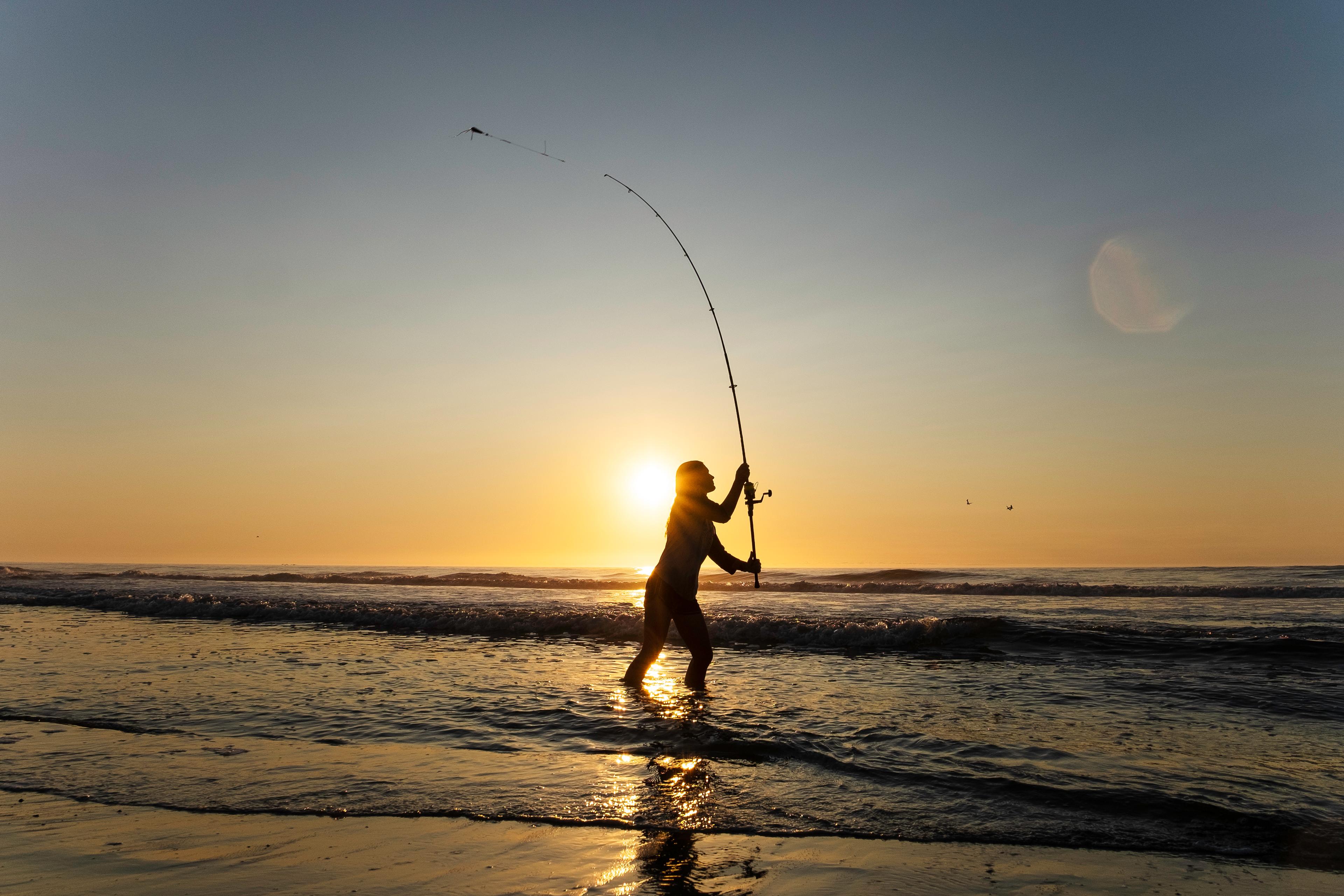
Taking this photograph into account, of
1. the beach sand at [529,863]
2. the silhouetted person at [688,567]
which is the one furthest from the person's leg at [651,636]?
the beach sand at [529,863]

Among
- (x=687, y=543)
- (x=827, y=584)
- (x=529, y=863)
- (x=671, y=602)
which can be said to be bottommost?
(x=827, y=584)

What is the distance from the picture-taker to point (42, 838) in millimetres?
3465

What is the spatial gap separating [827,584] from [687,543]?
23540 mm

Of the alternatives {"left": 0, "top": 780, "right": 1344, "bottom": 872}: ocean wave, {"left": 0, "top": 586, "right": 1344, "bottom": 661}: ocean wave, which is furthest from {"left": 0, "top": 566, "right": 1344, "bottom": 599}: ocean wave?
{"left": 0, "top": 780, "right": 1344, "bottom": 872}: ocean wave

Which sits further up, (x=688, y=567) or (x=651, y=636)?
(x=688, y=567)

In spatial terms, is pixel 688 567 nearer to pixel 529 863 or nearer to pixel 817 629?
pixel 529 863

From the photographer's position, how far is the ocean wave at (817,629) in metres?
10.1

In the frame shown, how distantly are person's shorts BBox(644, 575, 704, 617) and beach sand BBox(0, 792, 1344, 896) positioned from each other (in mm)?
3423

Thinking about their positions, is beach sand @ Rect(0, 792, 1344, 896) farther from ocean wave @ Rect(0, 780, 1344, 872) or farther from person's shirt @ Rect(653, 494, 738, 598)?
person's shirt @ Rect(653, 494, 738, 598)

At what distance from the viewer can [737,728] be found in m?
5.64

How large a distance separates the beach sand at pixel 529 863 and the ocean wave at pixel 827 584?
22.4 m

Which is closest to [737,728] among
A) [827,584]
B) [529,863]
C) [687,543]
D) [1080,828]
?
[687,543]

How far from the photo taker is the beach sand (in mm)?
2920

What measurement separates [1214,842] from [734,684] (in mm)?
4564
